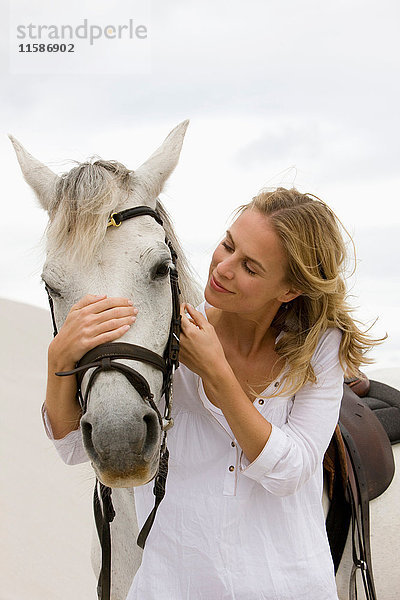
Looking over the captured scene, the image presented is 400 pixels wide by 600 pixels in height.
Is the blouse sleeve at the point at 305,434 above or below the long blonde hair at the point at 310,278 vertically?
below

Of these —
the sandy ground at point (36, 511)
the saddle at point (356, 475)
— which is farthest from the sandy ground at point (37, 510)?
the saddle at point (356, 475)

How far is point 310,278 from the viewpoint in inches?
80.4

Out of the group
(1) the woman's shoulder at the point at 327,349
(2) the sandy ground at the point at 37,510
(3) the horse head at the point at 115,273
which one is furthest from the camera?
(2) the sandy ground at the point at 37,510

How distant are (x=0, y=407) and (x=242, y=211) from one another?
14.8 meters

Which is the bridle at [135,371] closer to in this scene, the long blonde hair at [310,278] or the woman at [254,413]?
the woman at [254,413]

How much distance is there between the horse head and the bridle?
0.02 m

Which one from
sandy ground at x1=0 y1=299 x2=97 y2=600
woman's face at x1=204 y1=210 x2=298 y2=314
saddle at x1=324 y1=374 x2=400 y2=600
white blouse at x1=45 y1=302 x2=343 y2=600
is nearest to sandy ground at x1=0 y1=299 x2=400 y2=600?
sandy ground at x1=0 y1=299 x2=97 y2=600

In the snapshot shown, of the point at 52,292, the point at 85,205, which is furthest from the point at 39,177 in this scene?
the point at 52,292

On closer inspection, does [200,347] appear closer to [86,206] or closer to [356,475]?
[86,206]

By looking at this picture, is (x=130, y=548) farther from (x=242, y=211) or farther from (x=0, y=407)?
(x=0, y=407)

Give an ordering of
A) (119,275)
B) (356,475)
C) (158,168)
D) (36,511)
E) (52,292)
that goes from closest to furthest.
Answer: (119,275) < (52,292) < (158,168) < (356,475) < (36,511)

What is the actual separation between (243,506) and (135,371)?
1.99 feet

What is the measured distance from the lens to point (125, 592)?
2426mm

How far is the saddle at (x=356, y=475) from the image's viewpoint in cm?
287
